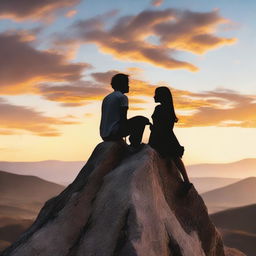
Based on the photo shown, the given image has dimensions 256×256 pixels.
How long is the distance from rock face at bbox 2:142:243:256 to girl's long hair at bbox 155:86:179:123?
0.91 m

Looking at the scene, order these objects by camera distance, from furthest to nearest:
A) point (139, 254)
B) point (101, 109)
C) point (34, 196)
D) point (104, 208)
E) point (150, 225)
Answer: point (34, 196), point (101, 109), point (104, 208), point (150, 225), point (139, 254)

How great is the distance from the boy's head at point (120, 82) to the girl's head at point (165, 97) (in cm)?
61

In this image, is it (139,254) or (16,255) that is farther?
(16,255)

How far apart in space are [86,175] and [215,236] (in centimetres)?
307

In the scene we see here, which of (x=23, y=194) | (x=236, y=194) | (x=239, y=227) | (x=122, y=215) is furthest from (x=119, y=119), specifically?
(x=236, y=194)

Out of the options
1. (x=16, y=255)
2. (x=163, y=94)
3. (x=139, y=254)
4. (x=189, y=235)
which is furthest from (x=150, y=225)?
(x=163, y=94)

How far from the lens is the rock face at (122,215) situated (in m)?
6.42

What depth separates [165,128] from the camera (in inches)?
332

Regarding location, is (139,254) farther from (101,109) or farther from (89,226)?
(101,109)

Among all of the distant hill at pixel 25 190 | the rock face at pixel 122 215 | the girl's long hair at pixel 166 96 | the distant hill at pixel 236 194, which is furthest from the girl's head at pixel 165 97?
the distant hill at pixel 236 194

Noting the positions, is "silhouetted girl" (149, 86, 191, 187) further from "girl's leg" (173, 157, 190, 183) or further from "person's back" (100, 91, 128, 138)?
"person's back" (100, 91, 128, 138)

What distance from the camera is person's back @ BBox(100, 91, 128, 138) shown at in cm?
839

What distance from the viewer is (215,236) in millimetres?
9125

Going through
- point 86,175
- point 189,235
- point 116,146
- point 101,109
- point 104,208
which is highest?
point 101,109
